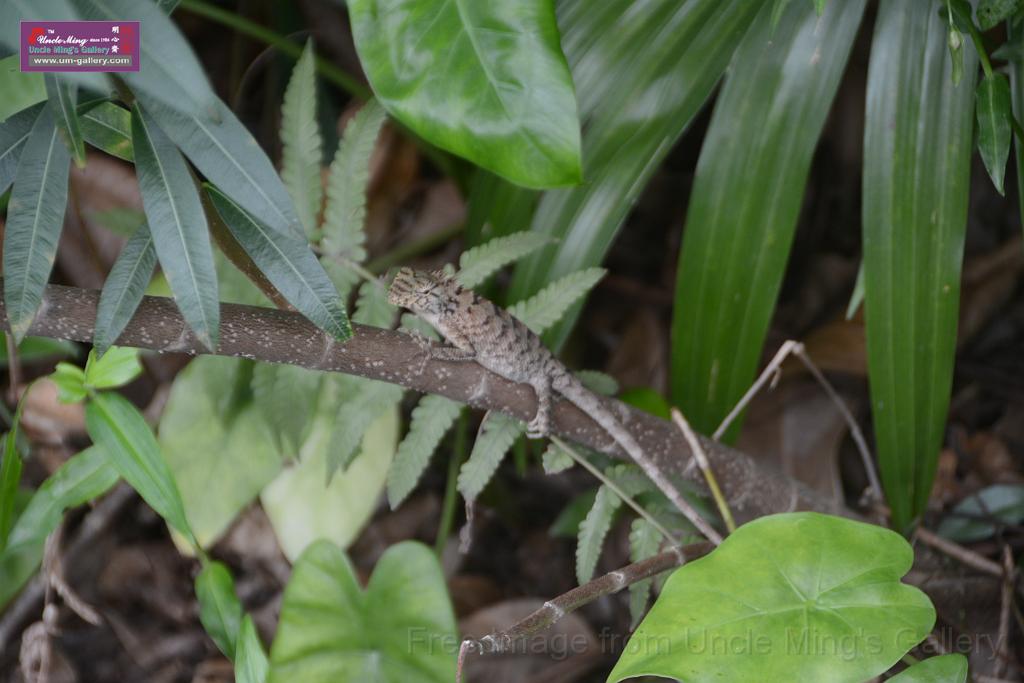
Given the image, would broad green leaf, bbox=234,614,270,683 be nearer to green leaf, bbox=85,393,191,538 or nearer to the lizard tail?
green leaf, bbox=85,393,191,538

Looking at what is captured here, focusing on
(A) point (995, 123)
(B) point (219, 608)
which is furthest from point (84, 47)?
(A) point (995, 123)

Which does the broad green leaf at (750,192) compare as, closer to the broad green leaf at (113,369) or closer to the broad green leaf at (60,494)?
the broad green leaf at (113,369)

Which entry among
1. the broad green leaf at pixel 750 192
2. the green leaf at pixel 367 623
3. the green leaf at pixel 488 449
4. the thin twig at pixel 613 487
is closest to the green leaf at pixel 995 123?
the broad green leaf at pixel 750 192

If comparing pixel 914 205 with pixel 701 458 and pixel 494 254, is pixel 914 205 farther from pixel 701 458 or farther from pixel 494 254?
pixel 494 254

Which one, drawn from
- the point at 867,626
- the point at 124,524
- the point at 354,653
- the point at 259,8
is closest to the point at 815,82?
the point at 867,626

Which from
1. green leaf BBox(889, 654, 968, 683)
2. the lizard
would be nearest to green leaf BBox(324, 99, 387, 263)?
the lizard
